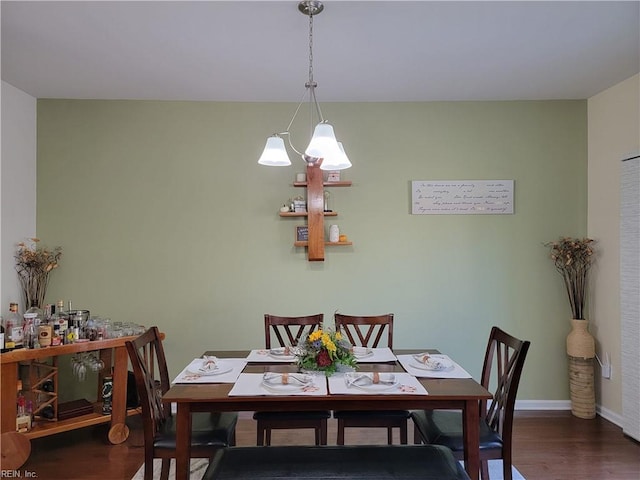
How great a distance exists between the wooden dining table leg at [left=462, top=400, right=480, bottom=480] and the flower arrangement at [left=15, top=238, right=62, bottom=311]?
3155 millimetres

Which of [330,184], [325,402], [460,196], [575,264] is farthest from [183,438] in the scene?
[575,264]

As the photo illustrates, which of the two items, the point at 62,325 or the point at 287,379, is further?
the point at 62,325

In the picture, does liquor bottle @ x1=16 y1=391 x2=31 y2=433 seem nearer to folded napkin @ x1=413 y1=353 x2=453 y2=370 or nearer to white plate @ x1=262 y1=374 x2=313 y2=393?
white plate @ x1=262 y1=374 x2=313 y2=393

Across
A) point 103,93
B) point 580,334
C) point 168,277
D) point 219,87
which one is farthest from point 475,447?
point 103,93

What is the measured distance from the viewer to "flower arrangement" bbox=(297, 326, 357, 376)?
6.79 feet

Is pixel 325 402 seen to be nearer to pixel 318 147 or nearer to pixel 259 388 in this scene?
pixel 259 388

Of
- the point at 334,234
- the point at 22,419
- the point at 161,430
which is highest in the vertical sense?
the point at 334,234

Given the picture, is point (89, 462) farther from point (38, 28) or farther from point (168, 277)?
point (38, 28)

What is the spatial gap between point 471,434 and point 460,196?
2.10 metres

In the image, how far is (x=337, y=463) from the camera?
5.01 feet

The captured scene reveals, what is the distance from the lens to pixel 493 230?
3.47m

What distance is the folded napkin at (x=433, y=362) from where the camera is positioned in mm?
2148

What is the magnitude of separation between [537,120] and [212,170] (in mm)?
2727

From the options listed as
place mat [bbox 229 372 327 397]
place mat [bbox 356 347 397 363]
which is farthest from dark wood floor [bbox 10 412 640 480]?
place mat [bbox 229 372 327 397]
